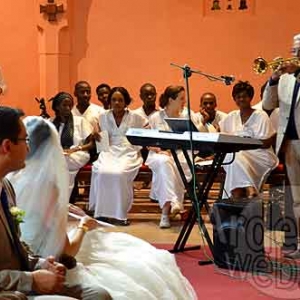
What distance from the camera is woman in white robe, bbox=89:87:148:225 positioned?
6.53 m

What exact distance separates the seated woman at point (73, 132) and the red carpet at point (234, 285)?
2196mm

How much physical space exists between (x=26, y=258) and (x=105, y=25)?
7066 millimetres

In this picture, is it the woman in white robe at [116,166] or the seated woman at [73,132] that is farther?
the seated woman at [73,132]

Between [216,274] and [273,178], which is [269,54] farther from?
[216,274]

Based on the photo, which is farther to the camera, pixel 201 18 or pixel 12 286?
pixel 201 18

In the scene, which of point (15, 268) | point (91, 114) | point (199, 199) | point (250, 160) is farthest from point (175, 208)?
point (15, 268)

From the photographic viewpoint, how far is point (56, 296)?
2244 millimetres

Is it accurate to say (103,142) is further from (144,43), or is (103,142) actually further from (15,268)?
(15,268)

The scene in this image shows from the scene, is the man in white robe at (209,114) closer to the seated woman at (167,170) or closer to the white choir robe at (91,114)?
the seated woman at (167,170)

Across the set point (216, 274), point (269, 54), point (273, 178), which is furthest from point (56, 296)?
point (269, 54)

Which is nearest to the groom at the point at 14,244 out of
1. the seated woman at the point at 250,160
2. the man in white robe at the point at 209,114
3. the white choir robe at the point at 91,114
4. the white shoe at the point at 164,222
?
the white shoe at the point at 164,222

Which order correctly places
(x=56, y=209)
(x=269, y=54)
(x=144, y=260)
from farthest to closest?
(x=269, y=54), (x=144, y=260), (x=56, y=209)

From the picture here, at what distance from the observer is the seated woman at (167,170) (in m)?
6.41

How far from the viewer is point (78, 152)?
22.4 feet
